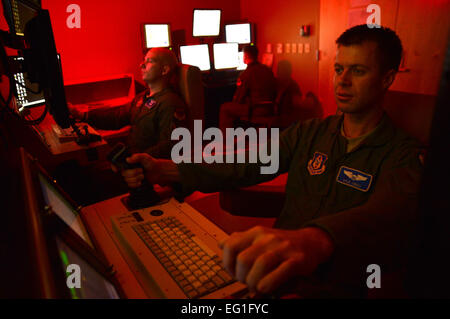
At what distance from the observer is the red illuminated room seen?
44 cm

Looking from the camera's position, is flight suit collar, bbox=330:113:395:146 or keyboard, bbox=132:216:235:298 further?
flight suit collar, bbox=330:113:395:146

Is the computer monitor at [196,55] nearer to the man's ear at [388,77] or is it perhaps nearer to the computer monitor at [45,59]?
the computer monitor at [45,59]

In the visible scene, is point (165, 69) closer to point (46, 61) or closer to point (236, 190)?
point (46, 61)

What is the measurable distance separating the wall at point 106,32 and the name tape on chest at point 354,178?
3657 mm

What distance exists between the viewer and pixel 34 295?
0.40 meters

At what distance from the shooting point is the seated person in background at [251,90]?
4086 mm

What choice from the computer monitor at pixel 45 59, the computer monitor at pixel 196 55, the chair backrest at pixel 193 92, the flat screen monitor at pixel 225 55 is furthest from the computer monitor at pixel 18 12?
the flat screen monitor at pixel 225 55

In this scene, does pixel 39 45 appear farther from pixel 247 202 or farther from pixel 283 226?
pixel 283 226

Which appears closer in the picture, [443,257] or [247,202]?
[443,257]

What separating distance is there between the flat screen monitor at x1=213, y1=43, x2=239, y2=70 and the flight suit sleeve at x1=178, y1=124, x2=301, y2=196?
3.70 meters

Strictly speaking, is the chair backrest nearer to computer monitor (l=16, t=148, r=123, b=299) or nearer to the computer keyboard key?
computer monitor (l=16, t=148, r=123, b=299)

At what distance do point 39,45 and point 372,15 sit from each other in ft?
10.6

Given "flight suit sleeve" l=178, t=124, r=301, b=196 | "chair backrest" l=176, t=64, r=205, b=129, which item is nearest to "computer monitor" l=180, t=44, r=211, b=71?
"chair backrest" l=176, t=64, r=205, b=129

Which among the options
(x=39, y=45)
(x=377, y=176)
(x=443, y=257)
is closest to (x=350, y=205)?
(x=377, y=176)
